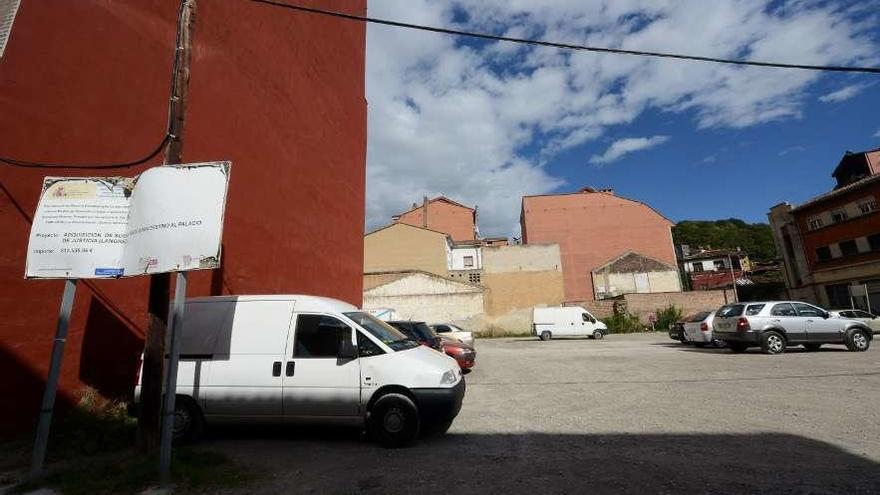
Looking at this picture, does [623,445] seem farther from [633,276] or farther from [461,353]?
[633,276]

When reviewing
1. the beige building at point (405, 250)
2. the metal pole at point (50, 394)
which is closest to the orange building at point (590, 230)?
the beige building at point (405, 250)

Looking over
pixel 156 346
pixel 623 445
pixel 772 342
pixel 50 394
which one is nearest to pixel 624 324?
pixel 772 342

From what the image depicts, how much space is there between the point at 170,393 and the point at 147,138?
17.0 feet

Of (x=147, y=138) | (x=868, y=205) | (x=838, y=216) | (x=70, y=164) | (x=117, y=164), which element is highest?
(x=868, y=205)

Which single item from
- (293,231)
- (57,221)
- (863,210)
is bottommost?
(57,221)

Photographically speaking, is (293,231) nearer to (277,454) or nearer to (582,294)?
(277,454)

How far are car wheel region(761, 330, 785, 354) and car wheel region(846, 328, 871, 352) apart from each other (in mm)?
2274

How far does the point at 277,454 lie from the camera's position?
5.11 metres

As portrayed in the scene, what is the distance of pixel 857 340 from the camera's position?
13180 millimetres

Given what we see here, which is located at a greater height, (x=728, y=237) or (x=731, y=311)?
(x=728, y=237)

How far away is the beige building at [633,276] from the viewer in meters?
40.7

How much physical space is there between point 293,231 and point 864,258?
34271 mm

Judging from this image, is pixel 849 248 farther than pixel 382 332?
Yes

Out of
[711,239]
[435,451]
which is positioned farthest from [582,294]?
[435,451]
